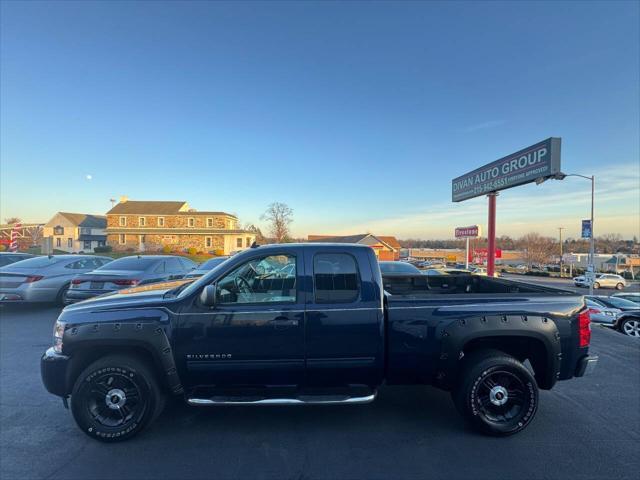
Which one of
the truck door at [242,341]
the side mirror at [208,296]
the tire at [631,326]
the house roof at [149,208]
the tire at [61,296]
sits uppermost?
the house roof at [149,208]

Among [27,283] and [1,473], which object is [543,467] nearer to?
[1,473]

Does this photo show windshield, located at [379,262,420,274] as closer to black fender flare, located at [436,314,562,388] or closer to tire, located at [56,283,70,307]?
black fender flare, located at [436,314,562,388]

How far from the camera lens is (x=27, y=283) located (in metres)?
8.48

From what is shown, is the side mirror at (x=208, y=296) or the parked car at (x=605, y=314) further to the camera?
the parked car at (x=605, y=314)

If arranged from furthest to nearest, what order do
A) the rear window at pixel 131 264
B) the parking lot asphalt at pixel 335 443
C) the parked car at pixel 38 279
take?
the rear window at pixel 131 264 → the parked car at pixel 38 279 → the parking lot asphalt at pixel 335 443

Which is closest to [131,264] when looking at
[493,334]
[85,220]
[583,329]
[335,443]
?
[335,443]

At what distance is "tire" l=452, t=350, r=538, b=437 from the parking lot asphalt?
15 cm

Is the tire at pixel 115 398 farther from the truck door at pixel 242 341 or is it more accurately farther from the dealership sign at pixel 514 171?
the dealership sign at pixel 514 171

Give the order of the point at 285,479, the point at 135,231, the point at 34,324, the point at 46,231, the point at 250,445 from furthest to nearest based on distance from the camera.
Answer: the point at 46,231 < the point at 135,231 < the point at 34,324 < the point at 250,445 < the point at 285,479

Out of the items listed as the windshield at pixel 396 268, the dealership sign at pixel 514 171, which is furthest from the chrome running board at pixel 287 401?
the dealership sign at pixel 514 171

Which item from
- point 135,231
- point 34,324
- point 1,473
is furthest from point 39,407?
point 135,231

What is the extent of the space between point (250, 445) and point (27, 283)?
28.9 feet

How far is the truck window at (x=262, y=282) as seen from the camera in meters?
3.33

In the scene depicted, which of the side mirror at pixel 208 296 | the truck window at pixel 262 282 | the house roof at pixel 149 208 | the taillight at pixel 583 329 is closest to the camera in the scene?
the side mirror at pixel 208 296
